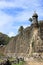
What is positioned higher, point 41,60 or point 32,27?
point 32,27

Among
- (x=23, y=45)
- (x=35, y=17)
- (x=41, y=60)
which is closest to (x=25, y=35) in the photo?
(x=23, y=45)

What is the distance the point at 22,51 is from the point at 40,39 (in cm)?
1522

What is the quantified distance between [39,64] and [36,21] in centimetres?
1697

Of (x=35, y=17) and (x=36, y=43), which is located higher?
(x=35, y=17)

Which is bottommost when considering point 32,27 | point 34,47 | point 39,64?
point 39,64

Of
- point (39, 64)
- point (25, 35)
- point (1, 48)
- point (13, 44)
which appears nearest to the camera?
point (39, 64)

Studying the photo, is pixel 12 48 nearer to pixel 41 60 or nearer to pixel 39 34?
pixel 39 34

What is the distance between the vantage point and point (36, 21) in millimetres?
48531

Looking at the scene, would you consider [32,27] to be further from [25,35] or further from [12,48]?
[12,48]

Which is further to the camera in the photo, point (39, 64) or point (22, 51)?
point (22, 51)

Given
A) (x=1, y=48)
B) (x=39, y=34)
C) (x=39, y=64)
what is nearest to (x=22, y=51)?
(x=39, y=34)

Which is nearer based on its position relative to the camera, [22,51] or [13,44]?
[22,51]

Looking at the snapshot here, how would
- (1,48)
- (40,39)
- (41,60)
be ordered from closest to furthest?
(41,60) < (40,39) < (1,48)

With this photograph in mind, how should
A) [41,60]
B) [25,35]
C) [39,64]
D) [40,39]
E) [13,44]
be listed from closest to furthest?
[39,64], [41,60], [40,39], [25,35], [13,44]
